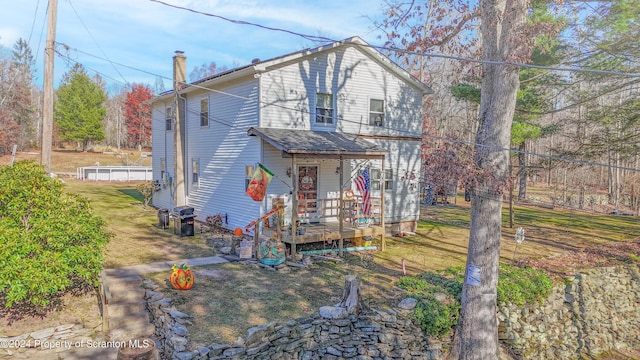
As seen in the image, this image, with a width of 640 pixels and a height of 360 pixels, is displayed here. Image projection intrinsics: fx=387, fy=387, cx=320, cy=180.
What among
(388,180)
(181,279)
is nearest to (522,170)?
(388,180)

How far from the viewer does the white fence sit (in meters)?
35.5

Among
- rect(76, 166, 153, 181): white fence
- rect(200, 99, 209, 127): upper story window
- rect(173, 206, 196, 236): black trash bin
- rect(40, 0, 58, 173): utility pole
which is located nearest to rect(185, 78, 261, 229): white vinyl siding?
rect(200, 99, 209, 127): upper story window

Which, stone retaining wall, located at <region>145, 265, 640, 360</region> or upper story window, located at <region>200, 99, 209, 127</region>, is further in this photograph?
upper story window, located at <region>200, 99, 209, 127</region>

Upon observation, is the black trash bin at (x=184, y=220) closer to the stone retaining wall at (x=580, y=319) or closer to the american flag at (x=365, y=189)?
the american flag at (x=365, y=189)

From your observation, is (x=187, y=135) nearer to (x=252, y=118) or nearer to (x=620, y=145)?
(x=252, y=118)

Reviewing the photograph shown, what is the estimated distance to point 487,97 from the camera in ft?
29.0

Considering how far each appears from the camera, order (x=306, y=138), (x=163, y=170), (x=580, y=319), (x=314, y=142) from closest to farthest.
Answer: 1. (x=580, y=319)
2. (x=314, y=142)
3. (x=306, y=138)
4. (x=163, y=170)

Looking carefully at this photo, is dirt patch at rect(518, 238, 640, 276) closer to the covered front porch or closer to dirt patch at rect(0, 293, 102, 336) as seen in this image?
the covered front porch

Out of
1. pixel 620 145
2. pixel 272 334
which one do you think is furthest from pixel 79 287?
pixel 620 145

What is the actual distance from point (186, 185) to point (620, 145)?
18.9 meters

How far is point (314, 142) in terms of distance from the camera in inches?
519

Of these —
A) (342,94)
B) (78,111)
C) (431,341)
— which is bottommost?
(431,341)

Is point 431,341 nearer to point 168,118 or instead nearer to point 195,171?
point 195,171

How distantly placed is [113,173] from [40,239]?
31.5 meters
